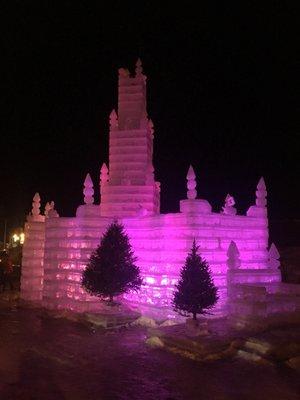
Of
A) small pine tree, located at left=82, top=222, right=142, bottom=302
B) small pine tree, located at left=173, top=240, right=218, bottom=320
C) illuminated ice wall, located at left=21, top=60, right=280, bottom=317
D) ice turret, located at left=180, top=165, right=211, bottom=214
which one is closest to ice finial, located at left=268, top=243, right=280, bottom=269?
illuminated ice wall, located at left=21, top=60, right=280, bottom=317

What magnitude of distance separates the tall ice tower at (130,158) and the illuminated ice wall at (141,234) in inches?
2.1

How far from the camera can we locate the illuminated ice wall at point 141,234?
16812 millimetres

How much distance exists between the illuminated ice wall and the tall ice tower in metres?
0.05

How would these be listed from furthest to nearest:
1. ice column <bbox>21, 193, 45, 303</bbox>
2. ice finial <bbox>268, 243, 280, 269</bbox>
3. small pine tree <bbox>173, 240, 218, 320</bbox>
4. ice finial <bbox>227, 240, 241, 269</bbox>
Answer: ice column <bbox>21, 193, 45, 303</bbox> → ice finial <bbox>268, 243, 280, 269</bbox> → ice finial <bbox>227, 240, 241, 269</bbox> → small pine tree <bbox>173, 240, 218, 320</bbox>

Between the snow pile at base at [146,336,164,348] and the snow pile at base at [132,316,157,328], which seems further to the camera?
the snow pile at base at [132,316,157,328]

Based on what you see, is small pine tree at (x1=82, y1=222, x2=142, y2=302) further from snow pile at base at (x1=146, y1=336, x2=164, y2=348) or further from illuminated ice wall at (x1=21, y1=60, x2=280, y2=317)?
snow pile at base at (x1=146, y1=336, x2=164, y2=348)

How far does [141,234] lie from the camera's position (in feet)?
61.8

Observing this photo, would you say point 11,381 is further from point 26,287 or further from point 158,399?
point 26,287

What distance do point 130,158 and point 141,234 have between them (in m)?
5.59

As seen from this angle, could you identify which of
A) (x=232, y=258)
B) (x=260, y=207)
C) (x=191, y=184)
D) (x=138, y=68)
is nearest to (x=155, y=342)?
(x=232, y=258)

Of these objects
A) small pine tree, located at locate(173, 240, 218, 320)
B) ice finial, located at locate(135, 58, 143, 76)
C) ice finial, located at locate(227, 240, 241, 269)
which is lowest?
small pine tree, located at locate(173, 240, 218, 320)

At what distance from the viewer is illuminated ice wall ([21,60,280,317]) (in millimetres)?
16812

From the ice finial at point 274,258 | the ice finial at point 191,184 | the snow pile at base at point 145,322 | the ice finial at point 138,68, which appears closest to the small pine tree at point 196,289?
the snow pile at base at point 145,322

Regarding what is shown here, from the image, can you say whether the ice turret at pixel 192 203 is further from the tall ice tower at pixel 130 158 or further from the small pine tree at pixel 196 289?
the tall ice tower at pixel 130 158
